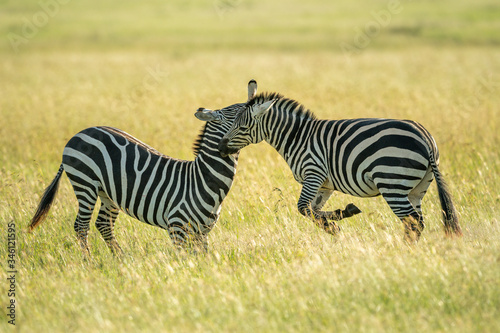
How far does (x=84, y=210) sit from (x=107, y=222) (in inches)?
13.9

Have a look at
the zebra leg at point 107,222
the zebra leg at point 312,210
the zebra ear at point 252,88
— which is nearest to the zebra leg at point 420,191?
the zebra leg at point 312,210

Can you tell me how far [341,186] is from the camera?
6.51 m

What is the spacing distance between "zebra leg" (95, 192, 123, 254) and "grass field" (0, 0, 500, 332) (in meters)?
0.14

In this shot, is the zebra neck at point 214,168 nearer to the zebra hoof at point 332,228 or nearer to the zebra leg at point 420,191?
the zebra hoof at point 332,228

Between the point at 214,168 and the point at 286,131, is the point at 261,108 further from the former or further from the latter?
the point at 214,168

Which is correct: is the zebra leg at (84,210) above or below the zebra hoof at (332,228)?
below

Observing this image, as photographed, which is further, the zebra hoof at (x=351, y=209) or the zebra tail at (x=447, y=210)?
the zebra hoof at (x=351, y=209)

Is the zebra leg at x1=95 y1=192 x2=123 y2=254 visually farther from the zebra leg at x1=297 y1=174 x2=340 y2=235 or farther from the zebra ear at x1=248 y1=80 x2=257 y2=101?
the zebra leg at x1=297 y1=174 x2=340 y2=235

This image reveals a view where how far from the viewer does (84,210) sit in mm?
6496

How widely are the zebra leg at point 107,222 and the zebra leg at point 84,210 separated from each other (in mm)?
177

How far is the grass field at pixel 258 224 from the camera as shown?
4551 millimetres

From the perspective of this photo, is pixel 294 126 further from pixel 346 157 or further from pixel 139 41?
pixel 139 41

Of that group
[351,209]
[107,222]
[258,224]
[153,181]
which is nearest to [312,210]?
[351,209]

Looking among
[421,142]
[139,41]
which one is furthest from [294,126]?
[139,41]
